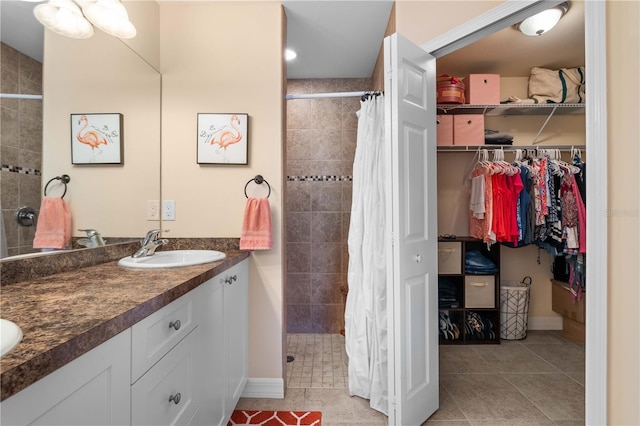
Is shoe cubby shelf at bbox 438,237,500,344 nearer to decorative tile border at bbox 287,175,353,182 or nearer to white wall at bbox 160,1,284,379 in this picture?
decorative tile border at bbox 287,175,353,182

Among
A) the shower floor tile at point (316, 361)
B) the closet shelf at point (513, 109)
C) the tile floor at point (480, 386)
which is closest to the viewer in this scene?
the tile floor at point (480, 386)

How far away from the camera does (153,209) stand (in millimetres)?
1866

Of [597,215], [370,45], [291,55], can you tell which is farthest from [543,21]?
[291,55]

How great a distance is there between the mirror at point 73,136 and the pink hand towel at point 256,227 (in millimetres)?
607

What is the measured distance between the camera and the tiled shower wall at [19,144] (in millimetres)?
1020

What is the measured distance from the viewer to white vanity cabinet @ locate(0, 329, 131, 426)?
49 cm

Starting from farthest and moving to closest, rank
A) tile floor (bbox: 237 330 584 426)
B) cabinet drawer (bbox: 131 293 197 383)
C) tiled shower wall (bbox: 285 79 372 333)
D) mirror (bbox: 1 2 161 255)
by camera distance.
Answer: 1. tiled shower wall (bbox: 285 79 372 333)
2. tile floor (bbox: 237 330 584 426)
3. mirror (bbox: 1 2 161 255)
4. cabinet drawer (bbox: 131 293 197 383)

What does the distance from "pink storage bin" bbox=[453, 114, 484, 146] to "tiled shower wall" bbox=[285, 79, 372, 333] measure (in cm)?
93

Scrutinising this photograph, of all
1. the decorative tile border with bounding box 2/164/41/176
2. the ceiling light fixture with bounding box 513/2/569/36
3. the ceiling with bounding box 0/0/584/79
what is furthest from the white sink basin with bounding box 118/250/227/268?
the ceiling light fixture with bounding box 513/2/569/36

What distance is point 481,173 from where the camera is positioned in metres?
2.61

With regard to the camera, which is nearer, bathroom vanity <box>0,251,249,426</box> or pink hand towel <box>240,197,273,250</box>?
bathroom vanity <box>0,251,249,426</box>

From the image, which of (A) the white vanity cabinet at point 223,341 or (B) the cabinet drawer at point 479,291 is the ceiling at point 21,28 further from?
(B) the cabinet drawer at point 479,291

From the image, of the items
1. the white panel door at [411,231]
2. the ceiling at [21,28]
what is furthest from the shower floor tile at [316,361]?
the ceiling at [21,28]

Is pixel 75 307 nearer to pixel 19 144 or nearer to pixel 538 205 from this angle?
pixel 19 144
